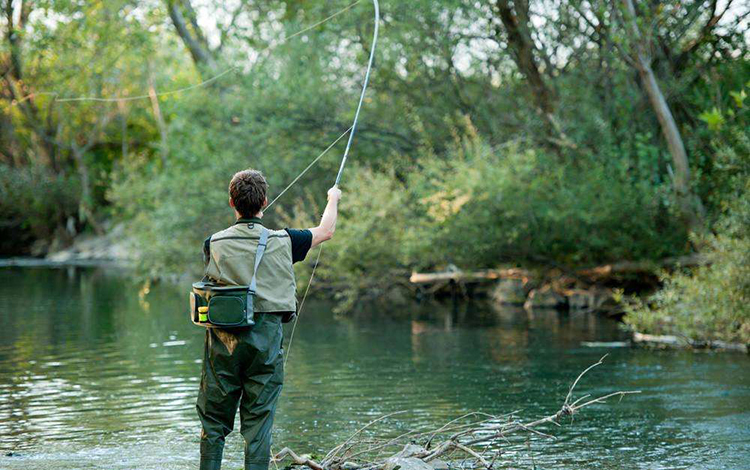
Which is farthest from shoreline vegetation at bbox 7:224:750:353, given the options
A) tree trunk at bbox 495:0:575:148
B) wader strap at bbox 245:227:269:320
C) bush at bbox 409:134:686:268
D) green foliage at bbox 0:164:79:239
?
green foliage at bbox 0:164:79:239

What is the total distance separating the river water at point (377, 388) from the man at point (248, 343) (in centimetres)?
166

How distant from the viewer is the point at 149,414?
29.6 ft

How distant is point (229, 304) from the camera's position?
514cm

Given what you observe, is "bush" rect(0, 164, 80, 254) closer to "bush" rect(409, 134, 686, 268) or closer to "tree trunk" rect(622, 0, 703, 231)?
"bush" rect(409, 134, 686, 268)

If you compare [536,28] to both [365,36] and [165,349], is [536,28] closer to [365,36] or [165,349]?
[365,36]

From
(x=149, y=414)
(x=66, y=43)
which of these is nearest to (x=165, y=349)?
(x=149, y=414)

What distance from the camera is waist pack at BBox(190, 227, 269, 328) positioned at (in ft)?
16.8

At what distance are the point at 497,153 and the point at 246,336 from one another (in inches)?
562

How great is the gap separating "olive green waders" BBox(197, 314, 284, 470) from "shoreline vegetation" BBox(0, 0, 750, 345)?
8.57m

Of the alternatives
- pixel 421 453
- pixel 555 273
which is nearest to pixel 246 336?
pixel 421 453

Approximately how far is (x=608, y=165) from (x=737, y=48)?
2.92m

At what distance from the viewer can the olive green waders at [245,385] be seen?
5.24 meters

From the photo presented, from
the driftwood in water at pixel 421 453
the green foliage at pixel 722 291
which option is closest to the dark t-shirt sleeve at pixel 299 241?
the driftwood in water at pixel 421 453

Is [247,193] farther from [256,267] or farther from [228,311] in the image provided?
[228,311]
